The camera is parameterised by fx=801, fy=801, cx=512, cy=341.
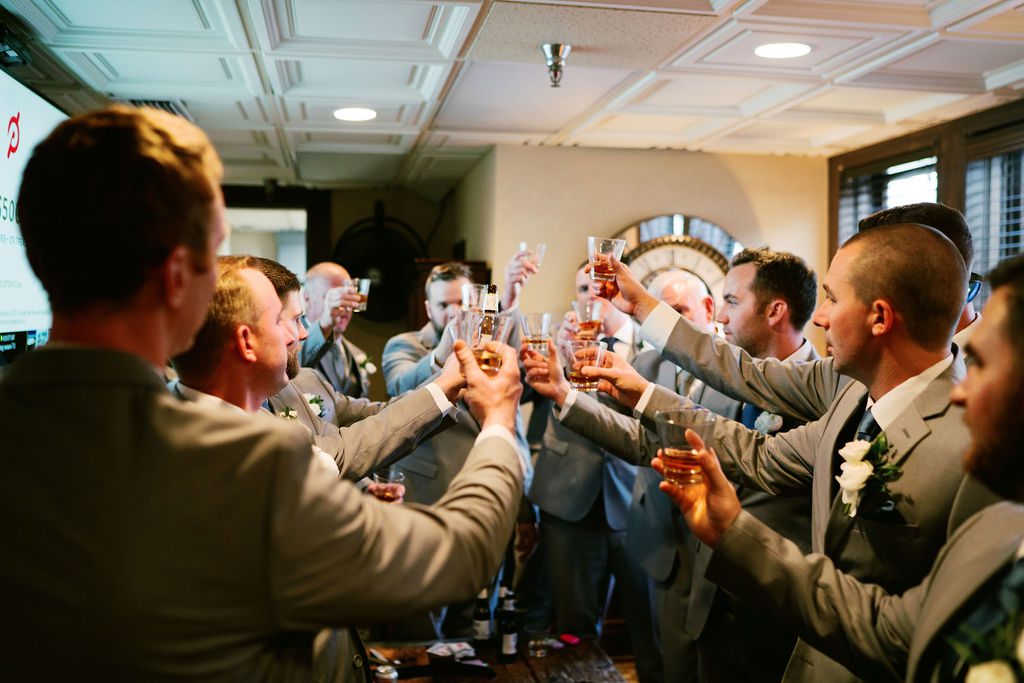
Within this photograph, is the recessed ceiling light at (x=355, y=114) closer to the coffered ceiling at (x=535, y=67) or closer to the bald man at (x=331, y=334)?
the coffered ceiling at (x=535, y=67)

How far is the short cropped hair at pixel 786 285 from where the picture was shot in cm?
318

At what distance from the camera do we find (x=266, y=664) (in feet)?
3.56

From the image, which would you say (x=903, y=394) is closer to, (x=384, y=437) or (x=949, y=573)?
(x=949, y=573)

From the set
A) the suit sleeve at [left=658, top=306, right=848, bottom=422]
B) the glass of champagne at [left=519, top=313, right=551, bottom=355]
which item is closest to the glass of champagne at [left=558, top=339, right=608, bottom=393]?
the glass of champagne at [left=519, top=313, right=551, bottom=355]

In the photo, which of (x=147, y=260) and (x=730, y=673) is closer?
(x=147, y=260)

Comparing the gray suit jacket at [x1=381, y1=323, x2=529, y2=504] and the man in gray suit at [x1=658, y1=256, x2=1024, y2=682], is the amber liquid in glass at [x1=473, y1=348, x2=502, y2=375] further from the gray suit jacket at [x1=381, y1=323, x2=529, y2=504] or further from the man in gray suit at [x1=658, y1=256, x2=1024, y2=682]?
the gray suit jacket at [x1=381, y1=323, x2=529, y2=504]

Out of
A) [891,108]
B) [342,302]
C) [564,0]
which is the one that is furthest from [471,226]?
[564,0]

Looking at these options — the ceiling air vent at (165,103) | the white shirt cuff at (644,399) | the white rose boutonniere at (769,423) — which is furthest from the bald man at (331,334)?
the white rose boutonniere at (769,423)

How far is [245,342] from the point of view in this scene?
178cm

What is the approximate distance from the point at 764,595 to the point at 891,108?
13.6ft

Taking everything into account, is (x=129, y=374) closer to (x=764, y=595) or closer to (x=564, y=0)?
(x=764, y=595)

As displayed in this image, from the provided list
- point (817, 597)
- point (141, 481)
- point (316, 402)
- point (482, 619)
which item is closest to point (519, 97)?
point (316, 402)

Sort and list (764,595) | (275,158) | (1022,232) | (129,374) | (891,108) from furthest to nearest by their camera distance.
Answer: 1. (275,158)
2. (891,108)
3. (1022,232)
4. (764,595)
5. (129,374)

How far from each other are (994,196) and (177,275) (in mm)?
4737
